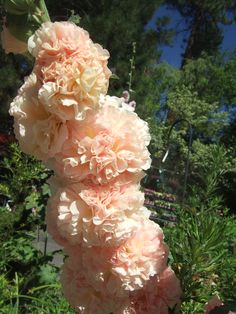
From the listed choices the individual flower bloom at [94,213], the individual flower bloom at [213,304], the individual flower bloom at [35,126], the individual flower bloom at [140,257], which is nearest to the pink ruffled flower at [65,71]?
the individual flower bloom at [35,126]

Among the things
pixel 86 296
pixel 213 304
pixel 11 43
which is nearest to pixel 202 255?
pixel 213 304

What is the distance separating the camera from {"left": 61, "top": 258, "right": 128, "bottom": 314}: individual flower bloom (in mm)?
1005

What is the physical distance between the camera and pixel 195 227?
43.4 inches

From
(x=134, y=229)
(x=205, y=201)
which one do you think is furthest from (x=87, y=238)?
(x=205, y=201)

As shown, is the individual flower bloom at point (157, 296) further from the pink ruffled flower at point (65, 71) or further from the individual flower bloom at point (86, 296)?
the pink ruffled flower at point (65, 71)

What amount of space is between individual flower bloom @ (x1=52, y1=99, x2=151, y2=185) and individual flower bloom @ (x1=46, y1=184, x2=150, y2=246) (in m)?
0.03

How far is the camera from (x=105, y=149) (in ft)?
3.21

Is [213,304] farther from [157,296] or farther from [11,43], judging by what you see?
[11,43]

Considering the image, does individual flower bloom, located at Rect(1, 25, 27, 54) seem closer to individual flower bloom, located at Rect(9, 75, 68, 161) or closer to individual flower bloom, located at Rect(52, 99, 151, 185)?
individual flower bloom, located at Rect(9, 75, 68, 161)

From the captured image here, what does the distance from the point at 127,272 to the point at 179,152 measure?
17.5m

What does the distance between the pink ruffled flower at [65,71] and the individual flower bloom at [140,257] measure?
0.94 ft

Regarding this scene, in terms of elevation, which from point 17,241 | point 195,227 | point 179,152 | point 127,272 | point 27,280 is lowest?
point 127,272

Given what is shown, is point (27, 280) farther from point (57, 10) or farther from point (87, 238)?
point (57, 10)

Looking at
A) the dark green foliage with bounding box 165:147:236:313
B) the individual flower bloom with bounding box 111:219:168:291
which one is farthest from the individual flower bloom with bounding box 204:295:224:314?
the individual flower bloom with bounding box 111:219:168:291
